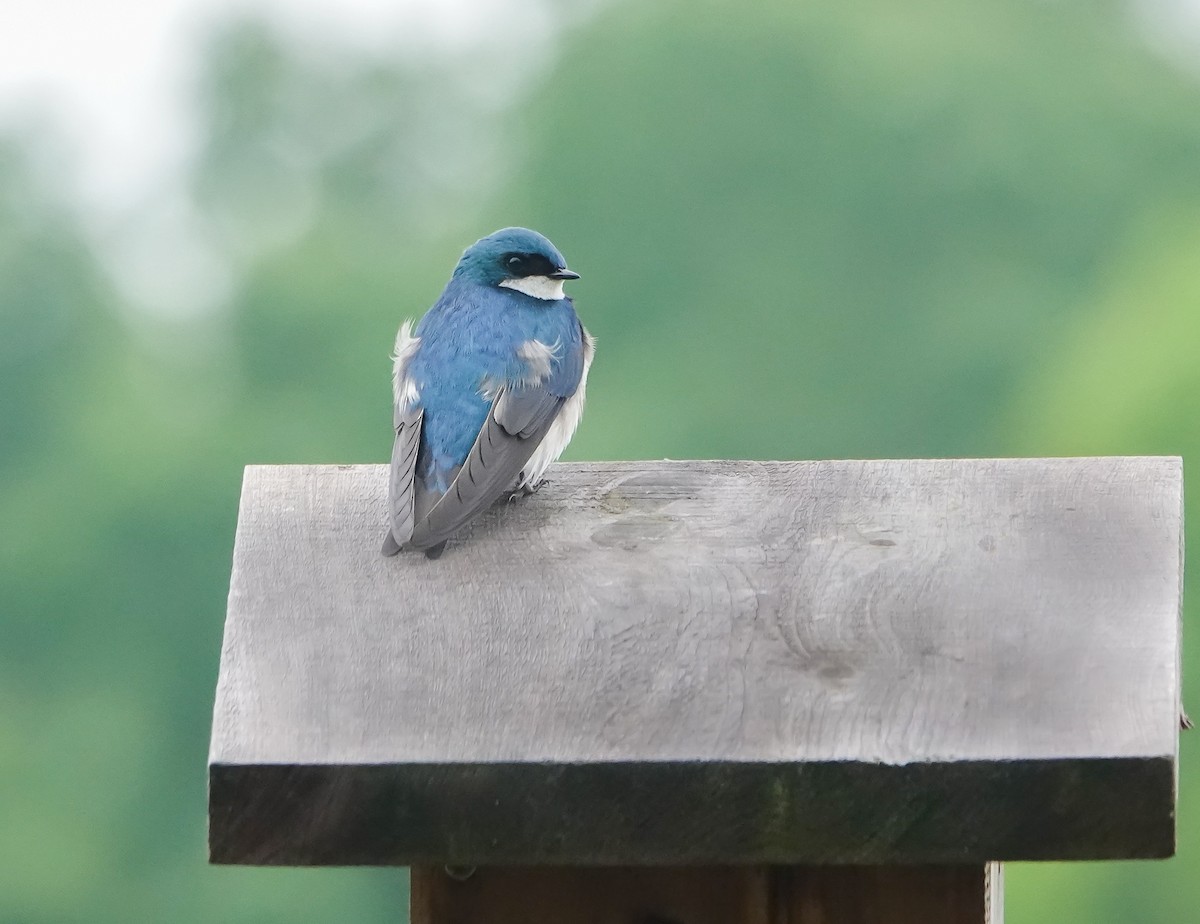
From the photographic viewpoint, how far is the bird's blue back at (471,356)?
2.62m

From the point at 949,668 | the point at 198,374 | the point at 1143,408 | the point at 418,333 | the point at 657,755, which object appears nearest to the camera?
the point at 657,755

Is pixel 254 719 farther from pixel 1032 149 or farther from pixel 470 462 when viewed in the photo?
pixel 1032 149

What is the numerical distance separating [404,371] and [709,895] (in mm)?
1075

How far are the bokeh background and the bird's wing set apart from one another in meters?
11.1

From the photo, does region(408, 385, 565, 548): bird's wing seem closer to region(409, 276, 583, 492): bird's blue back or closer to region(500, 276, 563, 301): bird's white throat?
region(409, 276, 583, 492): bird's blue back

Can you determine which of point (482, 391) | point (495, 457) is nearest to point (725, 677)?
point (495, 457)

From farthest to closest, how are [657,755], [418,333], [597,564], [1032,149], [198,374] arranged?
[1032,149], [198,374], [418,333], [597,564], [657,755]

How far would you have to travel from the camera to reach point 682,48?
20344mm

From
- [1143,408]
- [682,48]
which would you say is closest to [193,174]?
[682,48]

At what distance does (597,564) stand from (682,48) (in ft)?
61.2

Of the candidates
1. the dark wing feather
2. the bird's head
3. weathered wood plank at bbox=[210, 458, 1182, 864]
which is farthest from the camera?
the bird's head

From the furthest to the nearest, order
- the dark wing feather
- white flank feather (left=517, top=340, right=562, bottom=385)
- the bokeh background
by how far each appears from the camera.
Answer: the bokeh background < white flank feather (left=517, top=340, right=562, bottom=385) < the dark wing feather

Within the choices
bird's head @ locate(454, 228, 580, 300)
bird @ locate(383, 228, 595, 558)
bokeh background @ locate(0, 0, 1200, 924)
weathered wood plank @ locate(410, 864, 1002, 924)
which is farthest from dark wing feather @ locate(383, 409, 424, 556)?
bokeh background @ locate(0, 0, 1200, 924)

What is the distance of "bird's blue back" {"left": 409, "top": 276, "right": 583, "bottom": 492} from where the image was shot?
2619mm
